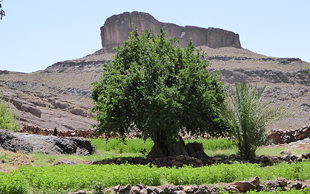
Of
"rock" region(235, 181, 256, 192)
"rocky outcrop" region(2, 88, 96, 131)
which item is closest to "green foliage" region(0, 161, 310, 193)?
"rock" region(235, 181, 256, 192)

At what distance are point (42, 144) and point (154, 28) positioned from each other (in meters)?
118

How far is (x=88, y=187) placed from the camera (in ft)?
24.6

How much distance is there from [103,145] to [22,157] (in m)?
6.99

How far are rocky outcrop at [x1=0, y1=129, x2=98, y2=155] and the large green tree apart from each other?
10.8 ft

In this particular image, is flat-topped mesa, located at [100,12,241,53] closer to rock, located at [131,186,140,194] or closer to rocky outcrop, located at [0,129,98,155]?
rocky outcrop, located at [0,129,98,155]

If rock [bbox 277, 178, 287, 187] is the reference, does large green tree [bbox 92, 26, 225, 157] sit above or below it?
above

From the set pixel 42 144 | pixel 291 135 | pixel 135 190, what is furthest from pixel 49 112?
pixel 135 190

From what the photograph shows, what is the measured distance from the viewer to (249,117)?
13.2 metres

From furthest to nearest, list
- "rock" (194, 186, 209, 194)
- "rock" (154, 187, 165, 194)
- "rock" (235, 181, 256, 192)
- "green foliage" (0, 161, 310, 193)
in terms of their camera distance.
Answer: "rock" (235, 181, 256, 192) < "rock" (194, 186, 209, 194) < "rock" (154, 187, 165, 194) < "green foliage" (0, 161, 310, 193)

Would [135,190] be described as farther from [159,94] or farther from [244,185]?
[159,94]

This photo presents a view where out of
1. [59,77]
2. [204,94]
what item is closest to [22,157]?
[204,94]

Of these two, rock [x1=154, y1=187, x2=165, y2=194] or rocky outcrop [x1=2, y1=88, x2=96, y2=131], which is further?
rocky outcrop [x1=2, y1=88, x2=96, y2=131]

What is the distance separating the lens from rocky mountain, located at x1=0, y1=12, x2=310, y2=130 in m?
45.2

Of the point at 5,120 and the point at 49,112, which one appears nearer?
the point at 5,120
